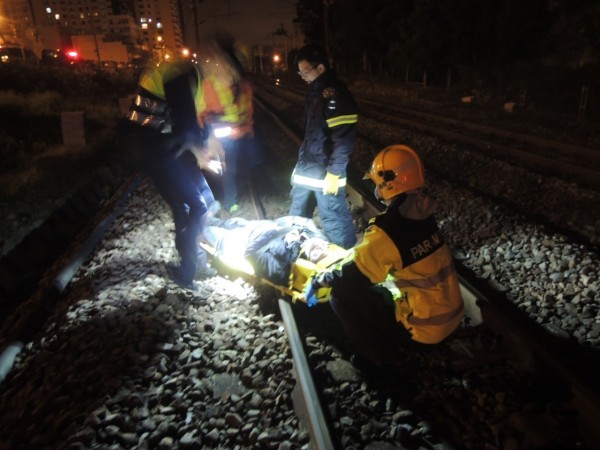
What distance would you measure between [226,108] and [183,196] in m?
2.11

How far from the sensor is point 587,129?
13.4 metres

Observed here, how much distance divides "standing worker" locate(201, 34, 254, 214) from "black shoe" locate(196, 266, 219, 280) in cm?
203

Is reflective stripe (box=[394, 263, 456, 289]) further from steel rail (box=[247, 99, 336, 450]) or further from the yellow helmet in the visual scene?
steel rail (box=[247, 99, 336, 450])

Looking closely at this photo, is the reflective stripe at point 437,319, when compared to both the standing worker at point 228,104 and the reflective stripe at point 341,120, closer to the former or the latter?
the reflective stripe at point 341,120

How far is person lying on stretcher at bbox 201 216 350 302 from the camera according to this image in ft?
13.3

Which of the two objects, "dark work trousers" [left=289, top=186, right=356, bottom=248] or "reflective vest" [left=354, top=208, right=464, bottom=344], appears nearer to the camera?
"reflective vest" [left=354, top=208, right=464, bottom=344]

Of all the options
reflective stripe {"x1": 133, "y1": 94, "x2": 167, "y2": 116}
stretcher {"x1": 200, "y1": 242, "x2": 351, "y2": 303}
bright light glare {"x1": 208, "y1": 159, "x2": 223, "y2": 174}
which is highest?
reflective stripe {"x1": 133, "y1": 94, "x2": 167, "y2": 116}

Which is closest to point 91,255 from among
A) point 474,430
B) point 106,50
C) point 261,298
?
point 261,298

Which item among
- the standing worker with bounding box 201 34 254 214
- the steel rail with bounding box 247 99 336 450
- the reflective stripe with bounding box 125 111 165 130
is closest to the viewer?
the steel rail with bounding box 247 99 336 450

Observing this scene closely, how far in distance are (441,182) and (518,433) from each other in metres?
5.54

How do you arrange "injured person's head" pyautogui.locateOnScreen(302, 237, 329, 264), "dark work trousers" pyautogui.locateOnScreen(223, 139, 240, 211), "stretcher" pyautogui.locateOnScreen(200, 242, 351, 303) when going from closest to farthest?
1. "stretcher" pyautogui.locateOnScreen(200, 242, 351, 303)
2. "injured person's head" pyautogui.locateOnScreen(302, 237, 329, 264)
3. "dark work trousers" pyautogui.locateOnScreen(223, 139, 240, 211)

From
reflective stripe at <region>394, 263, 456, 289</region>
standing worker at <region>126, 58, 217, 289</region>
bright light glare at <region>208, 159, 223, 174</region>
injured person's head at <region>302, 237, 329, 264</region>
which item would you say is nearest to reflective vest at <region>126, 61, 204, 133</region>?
standing worker at <region>126, 58, 217, 289</region>

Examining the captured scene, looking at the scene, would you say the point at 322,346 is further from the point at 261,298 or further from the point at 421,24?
the point at 421,24

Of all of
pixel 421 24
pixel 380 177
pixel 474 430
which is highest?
pixel 421 24
